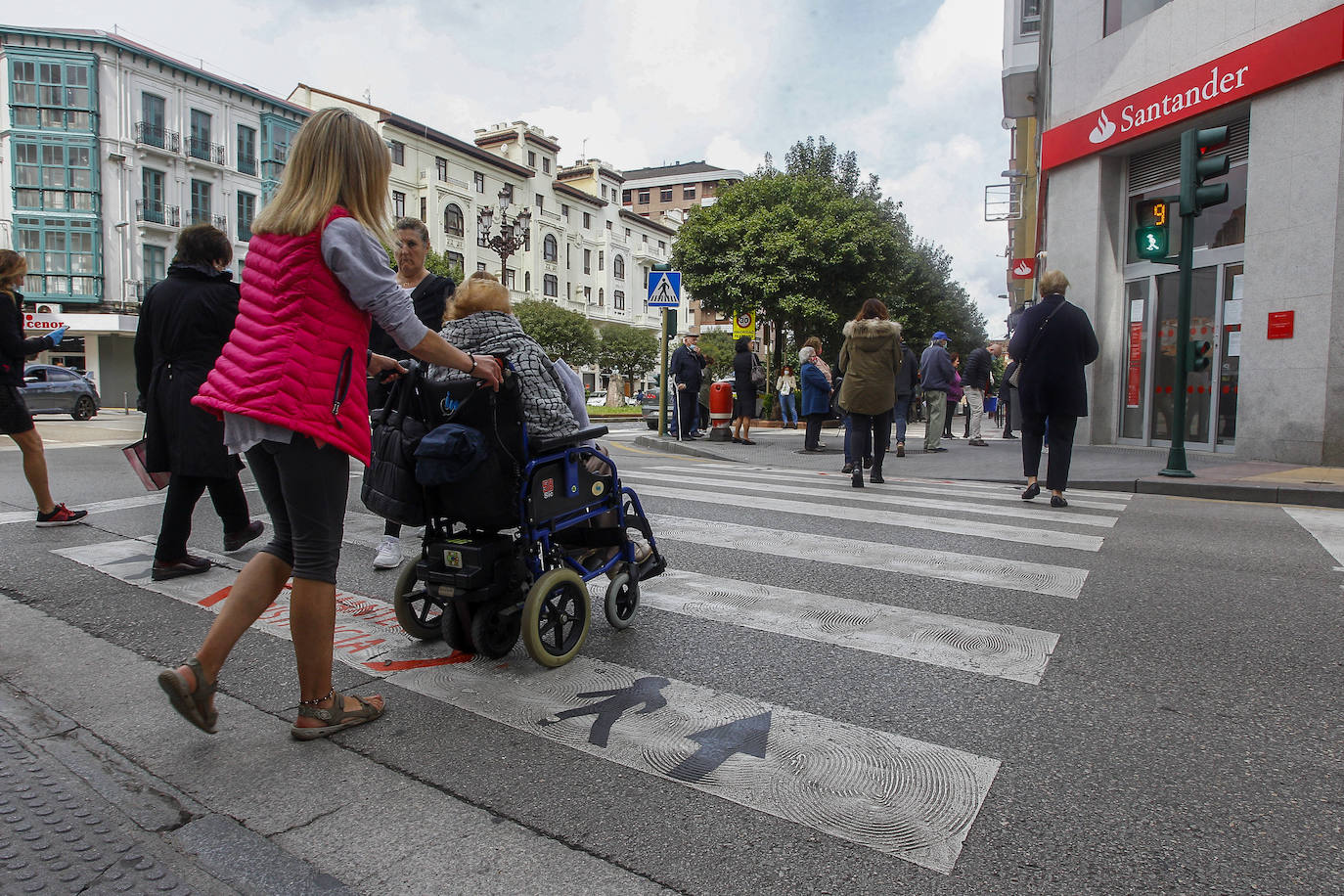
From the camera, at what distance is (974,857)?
6.66 ft

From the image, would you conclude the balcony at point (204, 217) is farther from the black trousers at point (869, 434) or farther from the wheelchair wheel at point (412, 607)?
the wheelchair wheel at point (412, 607)

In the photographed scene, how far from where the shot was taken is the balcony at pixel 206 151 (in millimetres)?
39844

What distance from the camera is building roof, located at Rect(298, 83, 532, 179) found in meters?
48.5

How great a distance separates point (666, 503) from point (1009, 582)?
317cm

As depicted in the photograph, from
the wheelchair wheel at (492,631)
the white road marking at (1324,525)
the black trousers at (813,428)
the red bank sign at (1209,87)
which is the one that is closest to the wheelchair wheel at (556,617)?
the wheelchair wheel at (492,631)

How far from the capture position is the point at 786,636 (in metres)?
3.70

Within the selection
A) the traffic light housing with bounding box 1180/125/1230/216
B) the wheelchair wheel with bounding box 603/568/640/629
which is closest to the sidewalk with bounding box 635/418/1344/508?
the traffic light housing with bounding box 1180/125/1230/216

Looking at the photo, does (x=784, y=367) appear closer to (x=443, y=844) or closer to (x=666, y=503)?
(x=666, y=503)

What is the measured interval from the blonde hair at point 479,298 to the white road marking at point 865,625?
60.7 inches

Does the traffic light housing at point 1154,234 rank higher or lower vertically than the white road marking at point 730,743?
higher

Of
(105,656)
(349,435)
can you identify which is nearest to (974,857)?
(349,435)

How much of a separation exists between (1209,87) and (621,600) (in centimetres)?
1269

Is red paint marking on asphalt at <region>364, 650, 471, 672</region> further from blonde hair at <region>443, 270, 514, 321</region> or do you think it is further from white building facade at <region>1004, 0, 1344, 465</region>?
white building facade at <region>1004, 0, 1344, 465</region>

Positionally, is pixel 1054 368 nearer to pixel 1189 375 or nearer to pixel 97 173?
pixel 1189 375
